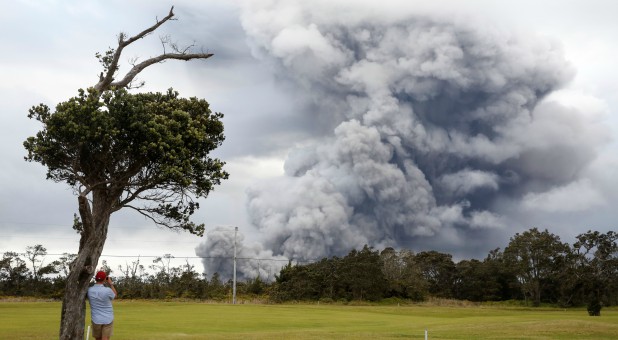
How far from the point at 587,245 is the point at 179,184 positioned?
86640 millimetres

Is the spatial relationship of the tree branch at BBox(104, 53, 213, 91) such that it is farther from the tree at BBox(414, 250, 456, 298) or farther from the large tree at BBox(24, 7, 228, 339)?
the tree at BBox(414, 250, 456, 298)

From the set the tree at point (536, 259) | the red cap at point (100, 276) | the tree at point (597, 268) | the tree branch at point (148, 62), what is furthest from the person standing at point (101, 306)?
the tree at point (536, 259)

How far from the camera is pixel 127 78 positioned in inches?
1128

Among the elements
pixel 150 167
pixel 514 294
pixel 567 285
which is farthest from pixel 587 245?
pixel 150 167

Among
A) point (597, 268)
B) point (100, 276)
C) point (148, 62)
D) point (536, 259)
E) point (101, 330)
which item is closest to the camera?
point (100, 276)

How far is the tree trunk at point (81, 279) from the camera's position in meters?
24.8

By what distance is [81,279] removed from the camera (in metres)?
25.3

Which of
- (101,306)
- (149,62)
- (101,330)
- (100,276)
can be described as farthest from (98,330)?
(149,62)

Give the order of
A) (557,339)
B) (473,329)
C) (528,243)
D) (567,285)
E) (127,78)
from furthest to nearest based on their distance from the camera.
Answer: (528,243)
(567,285)
(473,329)
(557,339)
(127,78)

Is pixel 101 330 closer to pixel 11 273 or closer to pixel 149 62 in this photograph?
pixel 149 62

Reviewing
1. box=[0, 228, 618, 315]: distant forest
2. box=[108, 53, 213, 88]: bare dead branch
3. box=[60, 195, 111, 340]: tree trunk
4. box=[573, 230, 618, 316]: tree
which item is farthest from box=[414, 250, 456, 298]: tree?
box=[60, 195, 111, 340]: tree trunk

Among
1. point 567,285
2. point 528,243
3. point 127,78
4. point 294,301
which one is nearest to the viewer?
point 127,78

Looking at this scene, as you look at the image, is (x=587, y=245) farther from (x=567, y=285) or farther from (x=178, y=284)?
(x=178, y=284)

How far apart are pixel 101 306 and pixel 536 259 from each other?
13036 centimetres
